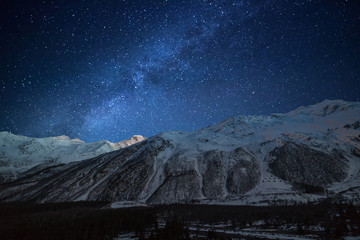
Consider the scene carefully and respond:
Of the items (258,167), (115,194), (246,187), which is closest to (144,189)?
(115,194)

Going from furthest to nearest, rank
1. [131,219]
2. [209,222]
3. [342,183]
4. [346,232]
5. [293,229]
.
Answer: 1. [342,183]
2. [209,222]
3. [131,219]
4. [293,229]
5. [346,232]

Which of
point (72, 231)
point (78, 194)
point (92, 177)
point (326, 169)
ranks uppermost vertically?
point (326, 169)

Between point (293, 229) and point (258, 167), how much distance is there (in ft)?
424

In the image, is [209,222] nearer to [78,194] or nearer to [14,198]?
[78,194]

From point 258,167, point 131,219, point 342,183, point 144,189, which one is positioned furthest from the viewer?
point 258,167

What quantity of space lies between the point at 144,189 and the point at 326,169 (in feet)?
445

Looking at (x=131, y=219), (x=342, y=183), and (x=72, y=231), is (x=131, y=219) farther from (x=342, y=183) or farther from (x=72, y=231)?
(x=342, y=183)

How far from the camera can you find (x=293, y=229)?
62.7 metres

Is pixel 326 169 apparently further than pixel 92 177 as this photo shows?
No

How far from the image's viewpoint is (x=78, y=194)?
169875 millimetres

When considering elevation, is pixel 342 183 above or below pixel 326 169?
below

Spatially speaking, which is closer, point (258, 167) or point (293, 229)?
point (293, 229)

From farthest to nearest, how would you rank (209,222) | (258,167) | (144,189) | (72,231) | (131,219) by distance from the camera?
(258,167)
(144,189)
(209,222)
(131,219)
(72,231)

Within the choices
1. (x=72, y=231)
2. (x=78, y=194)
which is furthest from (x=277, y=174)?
(x=72, y=231)
